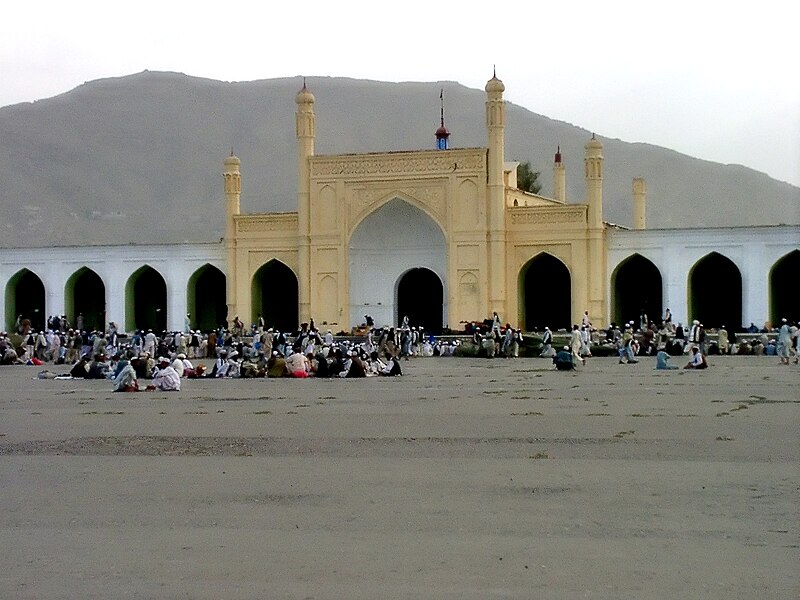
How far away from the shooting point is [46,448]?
1137 cm

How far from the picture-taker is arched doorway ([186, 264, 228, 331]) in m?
38.4

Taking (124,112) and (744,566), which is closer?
(744,566)

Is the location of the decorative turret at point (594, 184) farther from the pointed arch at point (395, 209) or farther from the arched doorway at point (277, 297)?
the arched doorway at point (277, 297)

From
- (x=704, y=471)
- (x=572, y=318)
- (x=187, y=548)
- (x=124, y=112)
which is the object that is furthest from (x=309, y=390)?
(x=124, y=112)

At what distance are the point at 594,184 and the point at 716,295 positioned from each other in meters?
5.03

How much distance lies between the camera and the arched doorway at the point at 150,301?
39188 mm

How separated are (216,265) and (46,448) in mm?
25985

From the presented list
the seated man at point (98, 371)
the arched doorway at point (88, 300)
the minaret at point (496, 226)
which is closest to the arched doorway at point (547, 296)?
the minaret at point (496, 226)

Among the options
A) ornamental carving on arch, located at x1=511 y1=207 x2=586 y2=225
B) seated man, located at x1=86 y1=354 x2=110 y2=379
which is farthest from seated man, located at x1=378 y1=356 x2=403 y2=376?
ornamental carving on arch, located at x1=511 y1=207 x2=586 y2=225

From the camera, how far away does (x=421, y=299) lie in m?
38.1

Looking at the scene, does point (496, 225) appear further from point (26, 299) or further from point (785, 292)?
point (26, 299)

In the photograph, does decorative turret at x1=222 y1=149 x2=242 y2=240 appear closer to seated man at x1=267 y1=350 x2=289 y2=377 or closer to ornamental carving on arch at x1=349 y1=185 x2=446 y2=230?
ornamental carving on arch at x1=349 y1=185 x2=446 y2=230

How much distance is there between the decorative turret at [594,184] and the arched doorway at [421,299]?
5846 millimetres

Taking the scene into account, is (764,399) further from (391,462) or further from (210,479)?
(210,479)
